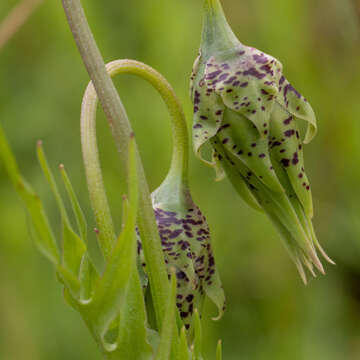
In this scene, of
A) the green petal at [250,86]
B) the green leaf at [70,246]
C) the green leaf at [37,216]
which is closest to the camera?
the green leaf at [37,216]

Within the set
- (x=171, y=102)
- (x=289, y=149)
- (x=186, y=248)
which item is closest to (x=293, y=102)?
(x=289, y=149)

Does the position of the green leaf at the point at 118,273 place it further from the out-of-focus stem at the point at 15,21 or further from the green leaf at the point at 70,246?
the out-of-focus stem at the point at 15,21

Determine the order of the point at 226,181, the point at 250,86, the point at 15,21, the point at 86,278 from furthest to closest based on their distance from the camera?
the point at 226,181 → the point at 15,21 → the point at 250,86 → the point at 86,278

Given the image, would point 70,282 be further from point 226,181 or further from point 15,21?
point 226,181

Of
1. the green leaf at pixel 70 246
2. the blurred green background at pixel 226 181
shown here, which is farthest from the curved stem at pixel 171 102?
the blurred green background at pixel 226 181

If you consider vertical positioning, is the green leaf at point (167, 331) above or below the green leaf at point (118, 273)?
below

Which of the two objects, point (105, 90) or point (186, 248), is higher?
point (105, 90)

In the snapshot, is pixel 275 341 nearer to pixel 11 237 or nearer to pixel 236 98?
pixel 11 237
